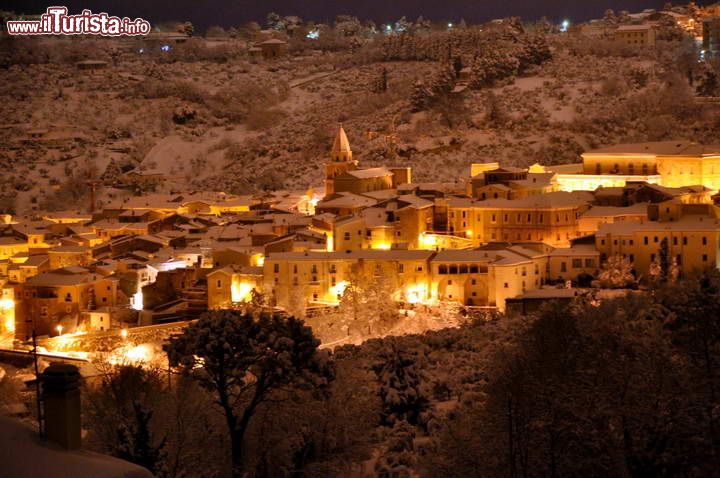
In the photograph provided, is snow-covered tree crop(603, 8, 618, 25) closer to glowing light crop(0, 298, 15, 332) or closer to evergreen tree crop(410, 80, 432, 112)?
evergreen tree crop(410, 80, 432, 112)

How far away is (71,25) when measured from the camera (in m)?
86.9

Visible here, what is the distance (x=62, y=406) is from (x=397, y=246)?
27.4m

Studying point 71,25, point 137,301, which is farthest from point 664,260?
point 71,25

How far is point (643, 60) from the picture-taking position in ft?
224

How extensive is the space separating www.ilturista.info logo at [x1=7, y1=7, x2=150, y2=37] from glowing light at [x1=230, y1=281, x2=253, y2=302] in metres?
54.7

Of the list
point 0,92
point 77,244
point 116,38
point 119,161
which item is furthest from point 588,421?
point 116,38

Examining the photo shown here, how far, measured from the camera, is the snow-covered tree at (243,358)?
60.9 feet

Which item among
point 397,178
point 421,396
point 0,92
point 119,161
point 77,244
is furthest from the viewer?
point 0,92

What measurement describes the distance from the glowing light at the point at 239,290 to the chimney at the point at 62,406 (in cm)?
2428

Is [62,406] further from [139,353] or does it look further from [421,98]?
[421,98]

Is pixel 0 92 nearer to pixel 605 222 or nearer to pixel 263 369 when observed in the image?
pixel 605 222

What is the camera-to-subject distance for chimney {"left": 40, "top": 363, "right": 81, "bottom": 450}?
29.2 feet

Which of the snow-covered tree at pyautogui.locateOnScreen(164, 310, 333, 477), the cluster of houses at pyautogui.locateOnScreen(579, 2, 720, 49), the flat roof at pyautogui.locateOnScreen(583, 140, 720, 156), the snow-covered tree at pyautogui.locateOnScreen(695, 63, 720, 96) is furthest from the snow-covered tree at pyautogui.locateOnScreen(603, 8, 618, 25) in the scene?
the snow-covered tree at pyautogui.locateOnScreen(164, 310, 333, 477)

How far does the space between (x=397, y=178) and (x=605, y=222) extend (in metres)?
12.2
